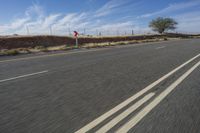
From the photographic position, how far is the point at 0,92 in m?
5.52

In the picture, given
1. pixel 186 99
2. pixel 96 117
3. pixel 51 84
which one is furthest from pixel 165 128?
pixel 51 84

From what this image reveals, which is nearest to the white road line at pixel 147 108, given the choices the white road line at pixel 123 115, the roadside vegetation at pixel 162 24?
the white road line at pixel 123 115

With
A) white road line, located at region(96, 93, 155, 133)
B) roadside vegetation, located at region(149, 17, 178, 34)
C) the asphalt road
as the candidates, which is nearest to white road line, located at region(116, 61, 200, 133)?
the asphalt road

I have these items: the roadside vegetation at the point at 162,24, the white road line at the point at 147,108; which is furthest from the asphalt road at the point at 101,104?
the roadside vegetation at the point at 162,24

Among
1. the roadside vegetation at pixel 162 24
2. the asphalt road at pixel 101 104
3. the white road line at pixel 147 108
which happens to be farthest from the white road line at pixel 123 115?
the roadside vegetation at pixel 162 24

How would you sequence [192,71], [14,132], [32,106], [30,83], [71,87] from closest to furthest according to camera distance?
[14,132]
[32,106]
[71,87]
[30,83]
[192,71]

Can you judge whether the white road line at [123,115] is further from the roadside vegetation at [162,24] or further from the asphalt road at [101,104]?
the roadside vegetation at [162,24]

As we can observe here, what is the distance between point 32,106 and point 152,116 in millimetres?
2259

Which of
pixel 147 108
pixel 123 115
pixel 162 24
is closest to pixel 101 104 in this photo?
pixel 123 115

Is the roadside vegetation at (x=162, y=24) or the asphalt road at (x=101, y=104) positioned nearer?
the asphalt road at (x=101, y=104)

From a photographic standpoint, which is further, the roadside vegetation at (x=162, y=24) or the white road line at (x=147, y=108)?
the roadside vegetation at (x=162, y=24)

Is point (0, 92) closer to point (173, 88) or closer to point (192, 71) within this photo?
point (173, 88)

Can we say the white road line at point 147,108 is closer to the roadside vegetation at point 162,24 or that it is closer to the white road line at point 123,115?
the white road line at point 123,115

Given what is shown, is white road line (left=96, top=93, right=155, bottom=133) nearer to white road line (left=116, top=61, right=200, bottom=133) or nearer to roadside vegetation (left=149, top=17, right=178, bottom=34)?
white road line (left=116, top=61, right=200, bottom=133)
